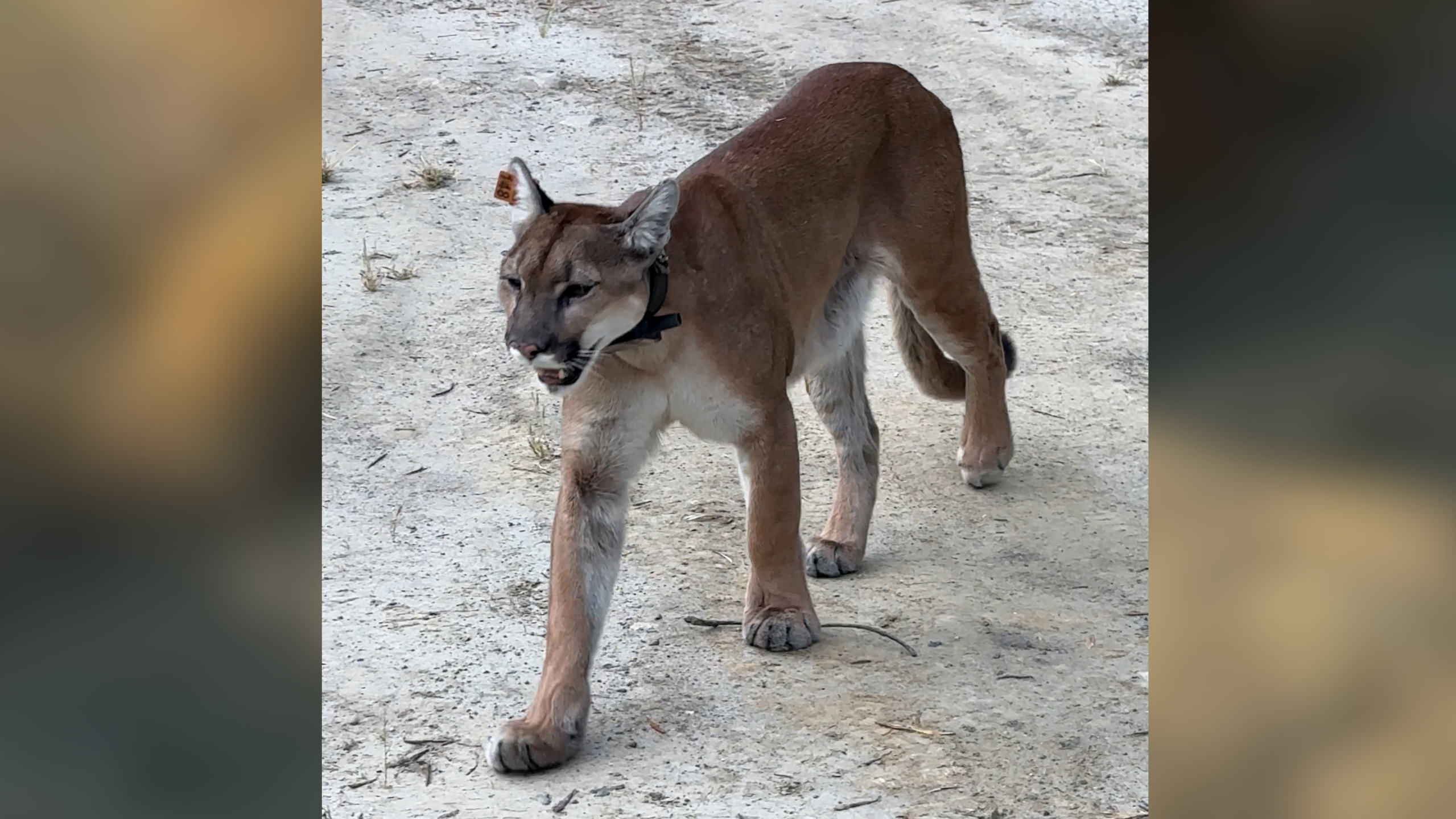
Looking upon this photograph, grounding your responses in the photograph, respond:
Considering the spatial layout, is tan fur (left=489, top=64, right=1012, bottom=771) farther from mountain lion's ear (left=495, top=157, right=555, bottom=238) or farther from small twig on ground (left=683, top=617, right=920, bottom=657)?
small twig on ground (left=683, top=617, right=920, bottom=657)

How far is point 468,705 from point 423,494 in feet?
4.36

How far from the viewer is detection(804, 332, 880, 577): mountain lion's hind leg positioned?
5.04m

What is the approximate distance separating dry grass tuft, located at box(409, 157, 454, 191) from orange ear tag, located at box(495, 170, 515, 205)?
11.9 ft

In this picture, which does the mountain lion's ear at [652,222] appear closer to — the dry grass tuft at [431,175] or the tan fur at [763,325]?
the tan fur at [763,325]

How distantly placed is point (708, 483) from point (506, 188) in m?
2.02

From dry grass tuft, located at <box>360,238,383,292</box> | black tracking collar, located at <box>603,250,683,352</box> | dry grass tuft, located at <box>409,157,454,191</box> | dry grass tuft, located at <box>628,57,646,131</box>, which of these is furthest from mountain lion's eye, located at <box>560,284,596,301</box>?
dry grass tuft, located at <box>628,57,646,131</box>

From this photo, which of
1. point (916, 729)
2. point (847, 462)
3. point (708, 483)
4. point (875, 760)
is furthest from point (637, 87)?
point (875, 760)

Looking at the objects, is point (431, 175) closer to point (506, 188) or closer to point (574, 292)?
point (506, 188)

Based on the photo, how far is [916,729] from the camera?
411 centimetres

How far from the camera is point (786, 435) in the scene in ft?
14.1
